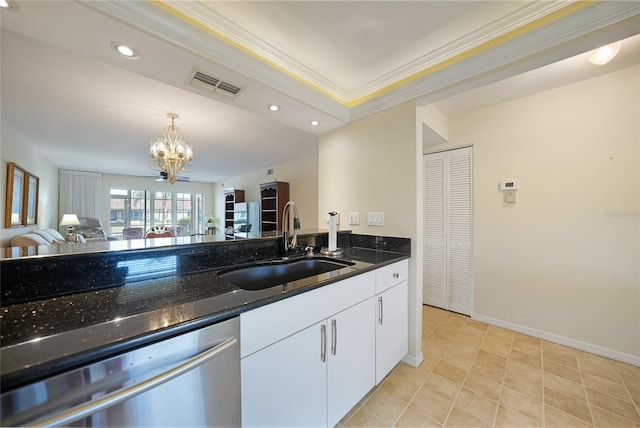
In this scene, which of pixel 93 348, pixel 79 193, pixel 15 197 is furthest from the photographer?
pixel 79 193

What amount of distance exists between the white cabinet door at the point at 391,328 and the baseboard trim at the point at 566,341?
1328 mm

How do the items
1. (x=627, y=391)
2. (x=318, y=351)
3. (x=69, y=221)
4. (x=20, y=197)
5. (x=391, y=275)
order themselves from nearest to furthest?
(x=318, y=351), (x=627, y=391), (x=391, y=275), (x=20, y=197), (x=69, y=221)

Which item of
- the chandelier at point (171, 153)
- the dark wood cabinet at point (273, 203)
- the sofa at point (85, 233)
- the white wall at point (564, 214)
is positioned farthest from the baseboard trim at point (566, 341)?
the sofa at point (85, 233)

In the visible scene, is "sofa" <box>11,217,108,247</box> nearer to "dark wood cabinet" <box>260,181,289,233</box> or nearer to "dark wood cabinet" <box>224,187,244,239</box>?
"dark wood cabinet" <box>224,187,244,239</box>

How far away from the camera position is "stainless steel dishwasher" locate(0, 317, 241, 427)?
0.53 metres

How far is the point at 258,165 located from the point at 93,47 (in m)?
4.42

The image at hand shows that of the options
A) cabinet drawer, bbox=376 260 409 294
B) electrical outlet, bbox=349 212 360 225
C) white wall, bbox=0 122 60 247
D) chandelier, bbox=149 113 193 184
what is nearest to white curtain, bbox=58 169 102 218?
white wall, bbox=0 122 60 247

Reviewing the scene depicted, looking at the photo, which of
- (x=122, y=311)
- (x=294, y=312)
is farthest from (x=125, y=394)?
(x=294, y=312)

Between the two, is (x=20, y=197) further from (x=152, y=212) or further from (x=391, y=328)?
(x=391, y=328)

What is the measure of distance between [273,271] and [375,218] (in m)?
1.06

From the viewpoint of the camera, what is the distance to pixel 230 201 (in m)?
7.18

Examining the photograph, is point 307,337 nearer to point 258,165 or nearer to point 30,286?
point 30,286

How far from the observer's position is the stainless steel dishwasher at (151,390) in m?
0.53

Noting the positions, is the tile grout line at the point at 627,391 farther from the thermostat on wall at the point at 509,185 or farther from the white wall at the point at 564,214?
the thermostat on wall at the point at 509,185
